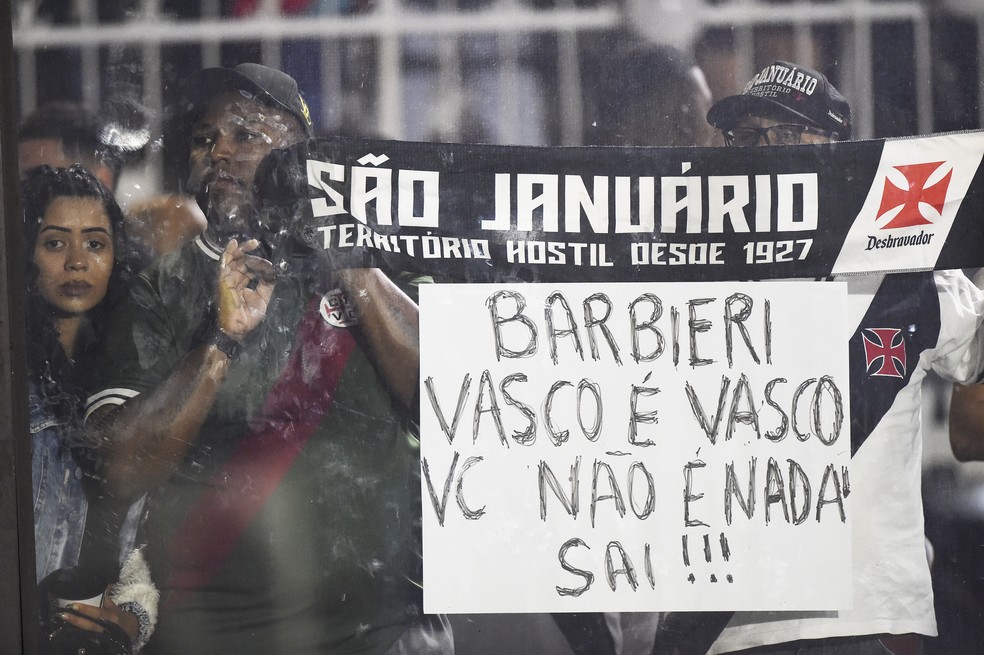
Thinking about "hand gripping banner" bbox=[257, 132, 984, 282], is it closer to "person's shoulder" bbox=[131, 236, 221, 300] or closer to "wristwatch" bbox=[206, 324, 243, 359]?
"person's shoulder" bbox=[131, 236, 221, 300]

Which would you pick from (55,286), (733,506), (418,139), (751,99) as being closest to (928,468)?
(733,506)

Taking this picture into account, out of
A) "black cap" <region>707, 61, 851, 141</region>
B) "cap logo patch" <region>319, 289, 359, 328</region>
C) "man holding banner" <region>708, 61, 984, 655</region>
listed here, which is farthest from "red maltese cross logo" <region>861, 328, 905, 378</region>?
"cap logo patch" <region>319, 289, 359, 328</region>

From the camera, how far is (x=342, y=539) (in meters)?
2.17

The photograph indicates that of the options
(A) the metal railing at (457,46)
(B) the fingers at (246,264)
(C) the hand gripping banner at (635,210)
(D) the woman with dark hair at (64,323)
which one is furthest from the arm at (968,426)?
(D) the woman with dark hair at (64,323)

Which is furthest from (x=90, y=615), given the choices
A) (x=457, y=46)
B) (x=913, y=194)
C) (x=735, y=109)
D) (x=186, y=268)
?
(x=913, y=194)

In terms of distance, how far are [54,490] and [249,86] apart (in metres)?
1.28

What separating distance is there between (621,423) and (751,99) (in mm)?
984

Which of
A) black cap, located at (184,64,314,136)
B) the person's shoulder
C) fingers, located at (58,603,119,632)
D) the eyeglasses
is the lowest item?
fingers, located at (58,603,119,632)

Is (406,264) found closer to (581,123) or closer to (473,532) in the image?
(581,123)

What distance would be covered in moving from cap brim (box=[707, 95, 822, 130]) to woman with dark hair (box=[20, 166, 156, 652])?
1706mm

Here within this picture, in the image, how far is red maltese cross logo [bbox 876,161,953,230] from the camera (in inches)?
84.4

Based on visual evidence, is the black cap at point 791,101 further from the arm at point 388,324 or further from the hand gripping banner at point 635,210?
the arm at point 388,324

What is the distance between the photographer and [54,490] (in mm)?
2170

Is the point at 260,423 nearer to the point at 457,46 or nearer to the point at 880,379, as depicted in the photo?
the point at 457,46
